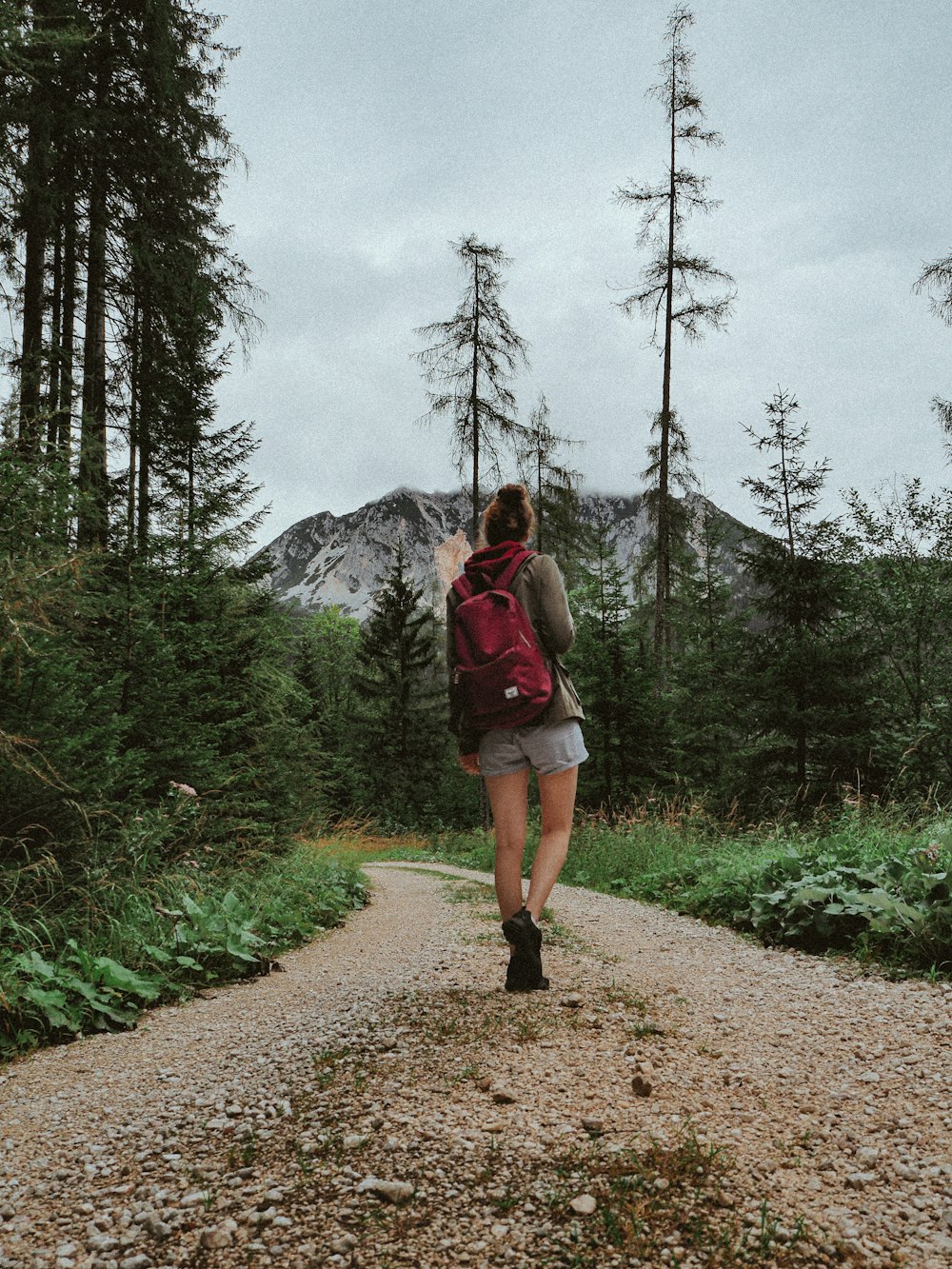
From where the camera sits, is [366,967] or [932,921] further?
[366,967]

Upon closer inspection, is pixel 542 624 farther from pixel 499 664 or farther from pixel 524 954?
pixel 524 954

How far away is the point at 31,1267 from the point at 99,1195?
0.28 meters

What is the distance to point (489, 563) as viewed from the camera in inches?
140

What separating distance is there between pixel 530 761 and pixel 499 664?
0.46 m

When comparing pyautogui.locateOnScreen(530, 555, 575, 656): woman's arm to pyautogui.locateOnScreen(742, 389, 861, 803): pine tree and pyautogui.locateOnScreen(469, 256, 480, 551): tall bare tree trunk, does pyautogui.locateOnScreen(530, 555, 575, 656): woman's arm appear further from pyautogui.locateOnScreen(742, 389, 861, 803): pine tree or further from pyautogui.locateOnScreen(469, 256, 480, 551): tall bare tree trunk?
pyautogui.locateOnScreen(469, 256, 480, 551): tall bare tree trunk

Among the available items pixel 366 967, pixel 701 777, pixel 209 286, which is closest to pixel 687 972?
pixel 366 967

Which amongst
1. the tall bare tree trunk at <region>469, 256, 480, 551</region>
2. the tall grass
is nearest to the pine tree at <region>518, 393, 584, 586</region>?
the tall bare tree trunk at <region>469, 256, 480, 551</region>

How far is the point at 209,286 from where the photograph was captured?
9656 millimetres

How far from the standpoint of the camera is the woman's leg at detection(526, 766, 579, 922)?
333 cm

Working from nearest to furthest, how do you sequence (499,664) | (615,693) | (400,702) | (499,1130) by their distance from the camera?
(499,1130) < (499,664) < (615,693) < (400,702)

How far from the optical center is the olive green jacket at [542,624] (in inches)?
133

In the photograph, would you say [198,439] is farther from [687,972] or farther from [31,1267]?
[31,1267]

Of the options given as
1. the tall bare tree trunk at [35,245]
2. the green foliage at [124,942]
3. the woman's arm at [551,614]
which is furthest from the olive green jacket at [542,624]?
the tall bare tree trunk at [35,245]

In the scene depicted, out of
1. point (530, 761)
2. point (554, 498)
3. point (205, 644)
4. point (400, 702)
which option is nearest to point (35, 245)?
point (205, 644)
